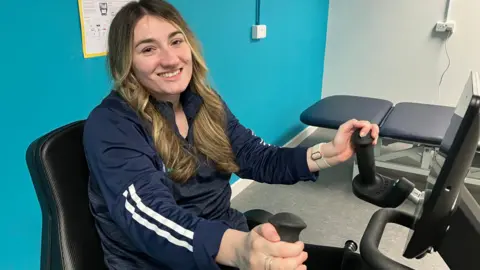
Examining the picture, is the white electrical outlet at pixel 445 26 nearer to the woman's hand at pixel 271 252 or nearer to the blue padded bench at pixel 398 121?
the blue padded bench at pixel 398 121

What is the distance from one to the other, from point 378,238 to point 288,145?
2951 mm

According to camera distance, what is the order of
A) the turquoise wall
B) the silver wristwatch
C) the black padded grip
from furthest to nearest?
the turquoise wall → the silver wristwatch → the black padded grip

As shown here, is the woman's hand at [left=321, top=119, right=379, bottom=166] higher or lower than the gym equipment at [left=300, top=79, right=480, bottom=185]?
higher

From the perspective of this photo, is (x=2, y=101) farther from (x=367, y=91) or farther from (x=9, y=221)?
(x=367, y=91)

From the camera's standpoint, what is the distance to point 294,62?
3.66 m

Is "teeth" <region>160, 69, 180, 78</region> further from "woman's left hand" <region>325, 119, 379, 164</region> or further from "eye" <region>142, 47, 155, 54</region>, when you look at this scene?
"woman's left hand" <region>325, 119, 379, 164</region>

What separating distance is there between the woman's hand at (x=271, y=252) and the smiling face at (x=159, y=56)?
0.61 metres

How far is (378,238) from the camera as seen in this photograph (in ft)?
2.99

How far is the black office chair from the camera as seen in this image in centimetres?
90

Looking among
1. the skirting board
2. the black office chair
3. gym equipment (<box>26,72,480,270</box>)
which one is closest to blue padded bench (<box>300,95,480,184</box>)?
the skirting board

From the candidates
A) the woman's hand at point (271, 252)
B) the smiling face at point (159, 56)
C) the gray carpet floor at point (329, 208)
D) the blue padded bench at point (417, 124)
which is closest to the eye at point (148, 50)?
the smiling face at point (159, 56)

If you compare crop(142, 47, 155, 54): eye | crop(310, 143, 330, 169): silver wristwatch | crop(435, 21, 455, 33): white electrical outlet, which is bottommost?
crop(310, 143, 330, 169): silver wristwatch

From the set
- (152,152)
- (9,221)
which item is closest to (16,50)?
(9,221)

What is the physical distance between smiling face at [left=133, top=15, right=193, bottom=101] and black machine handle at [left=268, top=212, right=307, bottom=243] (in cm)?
65
